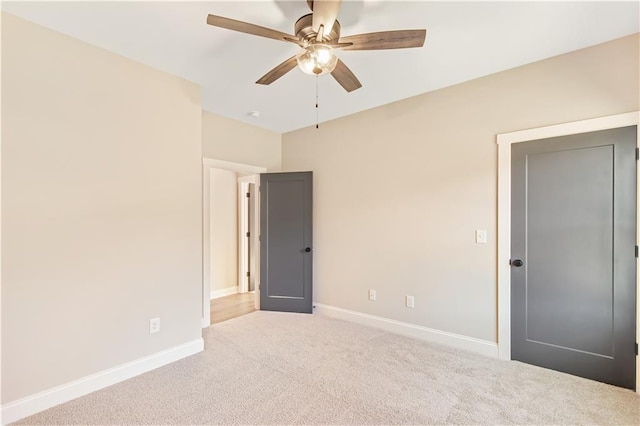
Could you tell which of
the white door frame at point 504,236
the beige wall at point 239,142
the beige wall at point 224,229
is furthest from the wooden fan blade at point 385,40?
the beige wall at point 224,229

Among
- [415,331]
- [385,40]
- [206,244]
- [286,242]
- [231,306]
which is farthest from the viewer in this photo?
[231,306]

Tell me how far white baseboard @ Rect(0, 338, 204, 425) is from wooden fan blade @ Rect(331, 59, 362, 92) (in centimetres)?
275

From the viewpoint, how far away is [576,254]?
2498mm

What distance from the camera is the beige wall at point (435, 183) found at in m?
2.53

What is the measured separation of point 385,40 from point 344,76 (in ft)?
1.53

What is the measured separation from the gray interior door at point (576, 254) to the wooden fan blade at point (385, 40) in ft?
5.63

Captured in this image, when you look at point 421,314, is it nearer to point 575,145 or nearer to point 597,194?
point 597,194

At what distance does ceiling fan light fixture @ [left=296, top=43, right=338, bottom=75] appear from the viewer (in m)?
1.74

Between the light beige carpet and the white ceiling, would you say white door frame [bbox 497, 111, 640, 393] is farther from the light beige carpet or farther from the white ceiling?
the white ceiling

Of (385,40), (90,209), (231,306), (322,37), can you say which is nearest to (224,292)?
(231,306)

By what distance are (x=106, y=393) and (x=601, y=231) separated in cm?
407

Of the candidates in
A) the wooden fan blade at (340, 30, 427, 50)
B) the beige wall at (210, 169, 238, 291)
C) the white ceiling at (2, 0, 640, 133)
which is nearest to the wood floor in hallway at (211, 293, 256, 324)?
the beige wall at (210, 169, 238, 291)

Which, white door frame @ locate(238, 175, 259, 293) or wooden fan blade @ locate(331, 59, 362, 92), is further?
white door frame @ locate(238, 175, 259, 293)

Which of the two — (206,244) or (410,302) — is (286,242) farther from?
(410,302)
